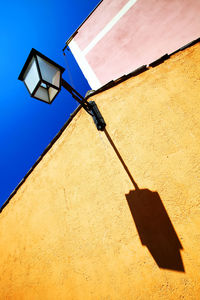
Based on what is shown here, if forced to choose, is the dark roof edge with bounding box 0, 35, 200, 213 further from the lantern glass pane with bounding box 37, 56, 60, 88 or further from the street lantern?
the lantern glass pane with bounding box 37, 56, 60, 88

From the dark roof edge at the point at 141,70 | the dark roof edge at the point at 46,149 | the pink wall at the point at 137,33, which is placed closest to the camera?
the dark roof edge at the point at 141,70

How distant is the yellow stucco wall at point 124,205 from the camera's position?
1.67 meters

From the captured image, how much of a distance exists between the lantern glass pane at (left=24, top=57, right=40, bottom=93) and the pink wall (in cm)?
325

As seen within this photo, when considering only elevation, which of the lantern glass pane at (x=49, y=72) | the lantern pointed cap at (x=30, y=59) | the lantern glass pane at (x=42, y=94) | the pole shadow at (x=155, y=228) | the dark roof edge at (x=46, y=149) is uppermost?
the lantern pointed cap at (x=30, y=59)

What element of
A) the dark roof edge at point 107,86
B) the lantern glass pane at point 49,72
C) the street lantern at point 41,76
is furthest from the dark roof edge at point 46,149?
the lantern glass pane at point 49,72

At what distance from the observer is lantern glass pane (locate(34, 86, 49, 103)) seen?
6.55ft

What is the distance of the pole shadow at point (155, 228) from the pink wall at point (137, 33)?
3873mm

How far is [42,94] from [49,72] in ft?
1.03

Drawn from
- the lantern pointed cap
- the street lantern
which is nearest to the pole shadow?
the street lantern

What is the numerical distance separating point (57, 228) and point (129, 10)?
6.52 metres

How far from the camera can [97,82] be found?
4863mm

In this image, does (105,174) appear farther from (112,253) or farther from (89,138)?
(112,253)

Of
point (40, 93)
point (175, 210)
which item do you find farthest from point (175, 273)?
point (40, 93)

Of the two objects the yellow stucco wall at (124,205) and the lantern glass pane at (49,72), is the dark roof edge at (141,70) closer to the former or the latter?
the yellow stucco wall at (124,205)
